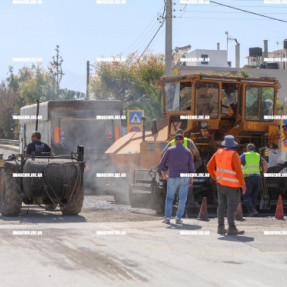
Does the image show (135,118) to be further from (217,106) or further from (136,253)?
(136,253)

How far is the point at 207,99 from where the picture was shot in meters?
17.5

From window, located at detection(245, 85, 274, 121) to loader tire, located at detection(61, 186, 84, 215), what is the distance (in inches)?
210

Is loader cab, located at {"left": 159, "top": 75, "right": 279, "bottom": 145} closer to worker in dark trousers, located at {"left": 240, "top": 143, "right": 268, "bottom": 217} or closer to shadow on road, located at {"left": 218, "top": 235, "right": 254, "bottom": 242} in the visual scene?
worker in dark trousers, located at {"left": 240, "top": 143, "right": 268, "bottom": 217}

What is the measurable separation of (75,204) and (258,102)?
5.99 metres

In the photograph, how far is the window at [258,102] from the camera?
58.8ft

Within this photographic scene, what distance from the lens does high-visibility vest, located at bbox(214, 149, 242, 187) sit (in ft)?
40.9

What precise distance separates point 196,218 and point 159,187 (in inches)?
83.1

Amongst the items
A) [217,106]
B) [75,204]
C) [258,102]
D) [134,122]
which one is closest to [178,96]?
[217,106]

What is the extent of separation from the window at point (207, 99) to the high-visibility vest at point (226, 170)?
483 centimetres

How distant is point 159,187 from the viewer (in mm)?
16969

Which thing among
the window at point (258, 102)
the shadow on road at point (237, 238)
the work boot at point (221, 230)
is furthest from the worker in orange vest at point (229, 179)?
the window at point (258, 102)

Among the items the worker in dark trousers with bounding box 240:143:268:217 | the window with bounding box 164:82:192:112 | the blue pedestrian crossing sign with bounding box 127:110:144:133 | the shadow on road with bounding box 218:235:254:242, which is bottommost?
the shadow on road with bounding box 218:235:254:242

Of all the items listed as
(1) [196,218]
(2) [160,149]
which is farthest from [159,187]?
(1) [196,218]

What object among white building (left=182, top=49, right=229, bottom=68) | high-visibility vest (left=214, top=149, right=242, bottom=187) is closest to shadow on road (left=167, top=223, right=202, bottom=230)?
high-visibility vest (left=214, top=149, right=242, bottom=187)
